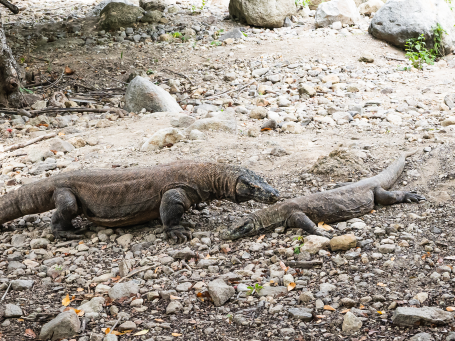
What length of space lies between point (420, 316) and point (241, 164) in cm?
377

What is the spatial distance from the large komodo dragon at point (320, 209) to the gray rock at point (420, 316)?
1623 millimetres

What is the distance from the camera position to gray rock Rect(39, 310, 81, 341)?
3.46m

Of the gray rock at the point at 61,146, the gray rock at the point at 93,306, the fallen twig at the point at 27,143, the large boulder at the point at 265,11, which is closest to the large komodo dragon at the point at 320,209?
the gray rock at the point at 93,306

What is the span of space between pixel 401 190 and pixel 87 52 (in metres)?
9.46

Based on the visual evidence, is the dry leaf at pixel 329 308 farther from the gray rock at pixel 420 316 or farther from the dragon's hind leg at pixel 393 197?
the dragon's hind leg at pixel 393 197

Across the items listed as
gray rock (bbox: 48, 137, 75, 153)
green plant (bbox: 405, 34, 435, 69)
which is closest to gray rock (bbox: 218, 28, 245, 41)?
green plant (bbox: 405, 34, 435, 69)

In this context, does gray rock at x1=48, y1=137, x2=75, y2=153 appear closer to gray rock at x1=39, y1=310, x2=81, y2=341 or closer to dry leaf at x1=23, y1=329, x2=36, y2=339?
dry leaf at x1=23, y1=329, x2=36, y2=339

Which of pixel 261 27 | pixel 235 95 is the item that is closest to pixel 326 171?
pixel 235 95

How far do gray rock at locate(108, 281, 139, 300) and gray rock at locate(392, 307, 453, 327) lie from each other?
2069 millimetres

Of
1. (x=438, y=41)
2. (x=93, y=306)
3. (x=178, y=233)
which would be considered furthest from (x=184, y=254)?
(x=438, y=41)

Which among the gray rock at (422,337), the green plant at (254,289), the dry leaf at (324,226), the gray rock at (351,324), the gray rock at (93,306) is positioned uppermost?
the gray rock at (422,337)

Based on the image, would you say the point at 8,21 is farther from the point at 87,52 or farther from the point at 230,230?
the point at 230,230

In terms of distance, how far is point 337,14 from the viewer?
13.2 metres

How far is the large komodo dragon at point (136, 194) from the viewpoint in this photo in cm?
507
